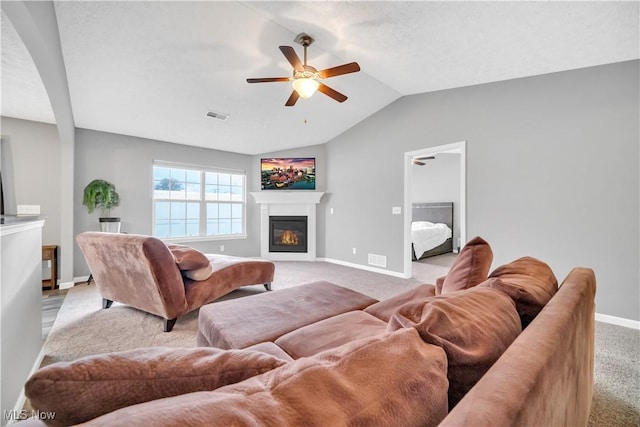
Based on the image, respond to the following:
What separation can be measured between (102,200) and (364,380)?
497 centimetres

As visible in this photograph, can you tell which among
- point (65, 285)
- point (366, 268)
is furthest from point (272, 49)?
point (65, 285)

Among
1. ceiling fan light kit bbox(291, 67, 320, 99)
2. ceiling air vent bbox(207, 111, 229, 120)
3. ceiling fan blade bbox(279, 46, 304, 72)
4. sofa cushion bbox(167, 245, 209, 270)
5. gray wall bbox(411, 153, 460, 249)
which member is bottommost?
sofa cushion bbox(167, 245, 209, 270)

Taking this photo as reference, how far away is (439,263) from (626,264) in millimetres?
2957

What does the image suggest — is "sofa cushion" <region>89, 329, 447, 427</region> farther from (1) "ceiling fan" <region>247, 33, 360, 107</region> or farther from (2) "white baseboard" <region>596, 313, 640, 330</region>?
(2) "white baseboard" <region>596, 313, 640, 330</region>

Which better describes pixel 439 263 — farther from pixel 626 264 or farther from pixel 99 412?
pixel 99 412

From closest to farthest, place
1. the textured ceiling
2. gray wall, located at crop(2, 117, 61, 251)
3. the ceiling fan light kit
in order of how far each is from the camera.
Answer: the textured ceiling → the ceiling fan light kit → gray wall, located at crop(2, 117, 61, 251)

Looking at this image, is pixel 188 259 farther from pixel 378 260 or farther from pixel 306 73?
pixel 378 260

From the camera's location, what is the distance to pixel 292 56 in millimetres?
2473

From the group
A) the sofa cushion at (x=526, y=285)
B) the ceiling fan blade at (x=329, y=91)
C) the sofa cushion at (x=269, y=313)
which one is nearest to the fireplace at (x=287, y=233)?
the ceiling fan blade at (x=329, y=91)

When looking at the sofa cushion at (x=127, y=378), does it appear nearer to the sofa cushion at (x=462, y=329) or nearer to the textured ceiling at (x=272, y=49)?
the sofa cushion at (x=462, y=329)

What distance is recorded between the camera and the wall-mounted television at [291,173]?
19.2ft

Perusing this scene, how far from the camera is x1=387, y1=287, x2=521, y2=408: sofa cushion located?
25.3 inches

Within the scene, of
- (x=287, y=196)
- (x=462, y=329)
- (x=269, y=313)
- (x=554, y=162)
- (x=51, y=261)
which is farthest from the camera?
(x=287, y=196)

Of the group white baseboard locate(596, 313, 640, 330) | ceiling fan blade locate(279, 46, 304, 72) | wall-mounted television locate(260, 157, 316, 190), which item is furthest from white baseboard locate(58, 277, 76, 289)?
white baseboard locate(596, 313, 640, 330)
